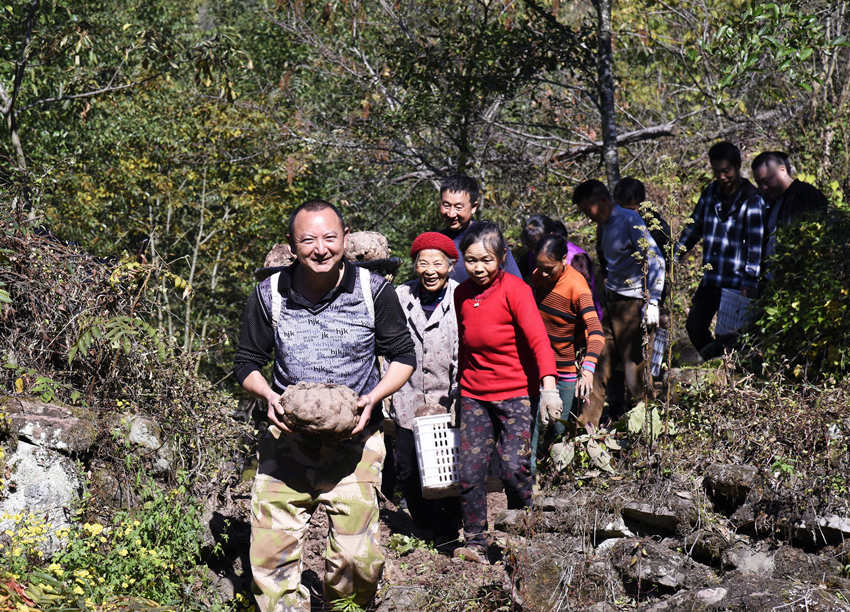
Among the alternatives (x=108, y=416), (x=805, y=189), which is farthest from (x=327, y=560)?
(x=805, y=189)

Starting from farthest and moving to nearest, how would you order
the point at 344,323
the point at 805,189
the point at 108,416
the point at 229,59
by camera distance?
1. the point at 229,59
2. the point at 805,189
3. the point at 108,416
4. the point at 344,323

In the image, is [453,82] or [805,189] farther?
[453,82]

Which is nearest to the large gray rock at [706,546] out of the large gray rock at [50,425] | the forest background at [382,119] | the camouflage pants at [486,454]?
the camouflage pants at [486,454]

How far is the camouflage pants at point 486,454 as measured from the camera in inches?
184

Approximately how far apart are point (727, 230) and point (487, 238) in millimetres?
2530

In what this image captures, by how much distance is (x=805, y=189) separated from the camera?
624cm

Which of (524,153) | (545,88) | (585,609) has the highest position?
(545,88)

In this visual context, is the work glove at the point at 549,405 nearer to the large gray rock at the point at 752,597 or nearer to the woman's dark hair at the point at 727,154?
the large gray rock at the point at 752,597

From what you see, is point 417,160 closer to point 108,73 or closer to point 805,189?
point 108,73

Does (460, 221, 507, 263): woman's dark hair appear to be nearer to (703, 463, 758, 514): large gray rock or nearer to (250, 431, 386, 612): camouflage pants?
(250, 431, 386, 612): camouflage pants

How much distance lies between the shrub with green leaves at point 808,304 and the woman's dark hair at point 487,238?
209 centimetres

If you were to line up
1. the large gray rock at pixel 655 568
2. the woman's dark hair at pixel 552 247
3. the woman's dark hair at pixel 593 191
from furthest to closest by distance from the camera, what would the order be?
the woman's dark hair at pixel 593 191 → the woman's dark hair at pixel 552 247 → the large gray rock at pixel 655 568

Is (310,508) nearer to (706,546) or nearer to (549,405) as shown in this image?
(549,405)

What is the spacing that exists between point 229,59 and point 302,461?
5120 mm
